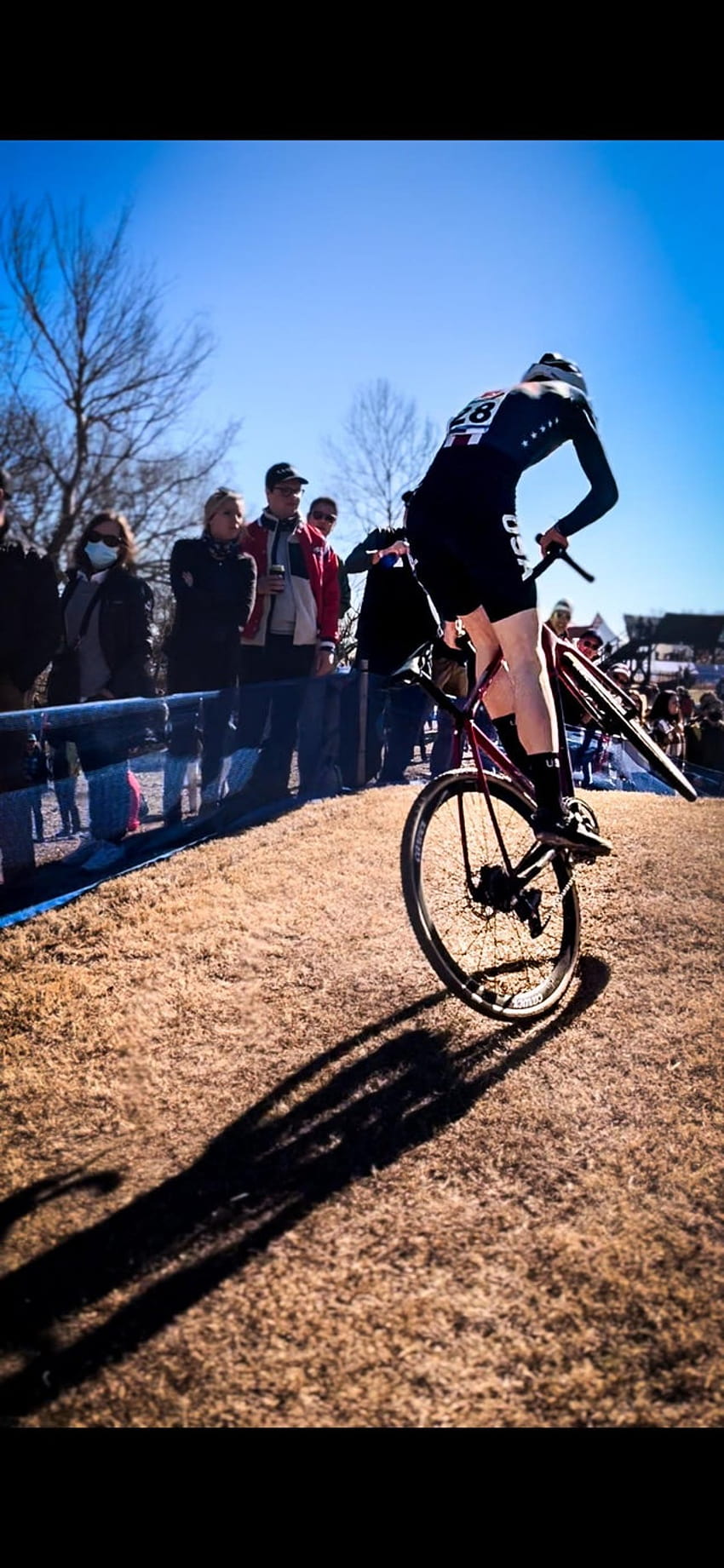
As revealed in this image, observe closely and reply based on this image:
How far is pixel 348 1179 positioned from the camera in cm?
243

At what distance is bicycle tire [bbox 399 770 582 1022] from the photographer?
324 cm

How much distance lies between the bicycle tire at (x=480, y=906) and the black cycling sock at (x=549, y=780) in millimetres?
147

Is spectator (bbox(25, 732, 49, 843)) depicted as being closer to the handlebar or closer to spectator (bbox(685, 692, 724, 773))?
the handlebar

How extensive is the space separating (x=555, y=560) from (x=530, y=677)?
0.51 meters

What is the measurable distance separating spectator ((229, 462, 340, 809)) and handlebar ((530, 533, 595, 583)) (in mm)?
3359

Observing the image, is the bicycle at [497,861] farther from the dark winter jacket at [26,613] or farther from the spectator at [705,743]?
the spectator at [705,743]

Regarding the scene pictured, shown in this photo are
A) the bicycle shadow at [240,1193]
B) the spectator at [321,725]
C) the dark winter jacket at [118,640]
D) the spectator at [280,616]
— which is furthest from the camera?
the spectator at [321,725]

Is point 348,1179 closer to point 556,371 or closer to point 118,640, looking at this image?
point 556,371

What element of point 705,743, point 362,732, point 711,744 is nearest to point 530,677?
point 362,732

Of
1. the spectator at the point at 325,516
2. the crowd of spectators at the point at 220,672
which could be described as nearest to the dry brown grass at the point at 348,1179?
the crowd of spectators at the point at 220,672

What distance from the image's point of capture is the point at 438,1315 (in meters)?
1.95

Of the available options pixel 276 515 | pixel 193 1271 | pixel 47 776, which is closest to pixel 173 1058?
pixel 193 1271

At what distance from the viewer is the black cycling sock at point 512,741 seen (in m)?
3.60

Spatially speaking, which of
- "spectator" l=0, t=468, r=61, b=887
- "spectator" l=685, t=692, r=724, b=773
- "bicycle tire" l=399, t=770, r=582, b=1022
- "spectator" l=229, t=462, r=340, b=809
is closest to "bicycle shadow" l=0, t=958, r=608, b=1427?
"bicycle tire" l=399, t=770, r=582, b=1022
